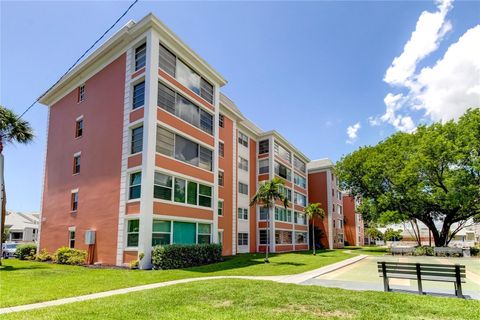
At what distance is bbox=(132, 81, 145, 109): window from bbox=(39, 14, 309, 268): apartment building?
2.9 inches

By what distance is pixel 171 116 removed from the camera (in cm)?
2095

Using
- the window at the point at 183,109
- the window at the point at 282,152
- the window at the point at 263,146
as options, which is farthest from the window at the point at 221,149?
the window at the point at 282,152

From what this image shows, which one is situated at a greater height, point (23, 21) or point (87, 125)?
point (23, 21)

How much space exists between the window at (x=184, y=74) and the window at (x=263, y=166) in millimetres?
13204

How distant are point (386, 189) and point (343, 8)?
97.2ft

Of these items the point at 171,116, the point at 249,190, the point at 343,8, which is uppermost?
the point at 343,8

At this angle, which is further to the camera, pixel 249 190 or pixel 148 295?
pixel 249 190

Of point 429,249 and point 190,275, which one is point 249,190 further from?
point 190,275

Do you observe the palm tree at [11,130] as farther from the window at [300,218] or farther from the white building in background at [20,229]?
the white building in background at [20,229]

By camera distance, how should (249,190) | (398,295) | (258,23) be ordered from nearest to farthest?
(398,295) < (258,23) < (249,190)

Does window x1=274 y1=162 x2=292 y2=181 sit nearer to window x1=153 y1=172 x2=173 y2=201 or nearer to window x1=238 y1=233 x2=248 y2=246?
window x1=238 y1=233 x2=248 y2=246

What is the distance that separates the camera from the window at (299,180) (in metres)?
45.0

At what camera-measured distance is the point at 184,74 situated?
23.0 meters

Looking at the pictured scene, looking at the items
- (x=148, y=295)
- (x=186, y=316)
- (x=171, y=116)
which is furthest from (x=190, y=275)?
(x=171, y=116)
